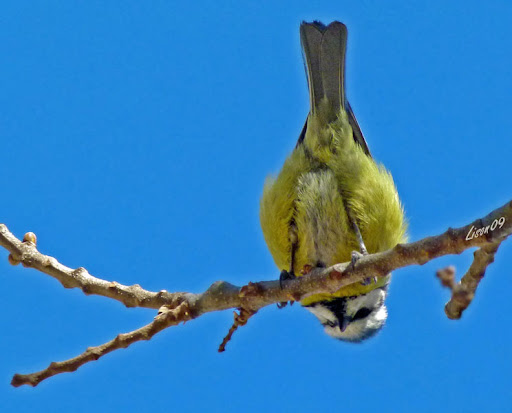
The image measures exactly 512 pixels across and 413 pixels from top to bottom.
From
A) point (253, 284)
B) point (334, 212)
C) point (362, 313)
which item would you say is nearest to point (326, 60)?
point (334, 212)

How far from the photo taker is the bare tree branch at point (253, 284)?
2025mm

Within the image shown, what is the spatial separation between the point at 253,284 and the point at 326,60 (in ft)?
7.17

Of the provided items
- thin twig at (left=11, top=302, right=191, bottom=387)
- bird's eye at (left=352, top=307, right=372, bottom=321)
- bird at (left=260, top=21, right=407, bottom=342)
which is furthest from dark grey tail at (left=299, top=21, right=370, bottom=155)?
thin twig at (left=11, top=302, right=191, bottom=387)

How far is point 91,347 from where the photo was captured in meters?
2.24

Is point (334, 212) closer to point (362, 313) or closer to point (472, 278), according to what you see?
point (362, 313)

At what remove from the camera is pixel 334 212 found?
3.65 meters

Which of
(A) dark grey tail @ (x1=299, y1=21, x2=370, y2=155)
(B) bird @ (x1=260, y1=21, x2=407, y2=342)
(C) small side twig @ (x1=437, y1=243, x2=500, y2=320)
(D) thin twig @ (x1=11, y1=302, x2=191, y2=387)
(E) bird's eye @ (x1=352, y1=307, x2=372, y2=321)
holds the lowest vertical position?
(C) small side twig @ (x1=437, y1=243, x2=500, y2=320)

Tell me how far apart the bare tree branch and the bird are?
0.74m

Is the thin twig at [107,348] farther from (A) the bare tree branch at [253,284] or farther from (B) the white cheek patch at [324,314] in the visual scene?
(B) the white cheek patch at [324,314]

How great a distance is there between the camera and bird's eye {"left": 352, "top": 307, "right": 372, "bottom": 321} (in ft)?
13.0

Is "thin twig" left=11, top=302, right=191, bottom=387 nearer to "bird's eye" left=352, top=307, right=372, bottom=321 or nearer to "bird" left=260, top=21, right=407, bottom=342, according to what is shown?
"bird" left=260, top=21, right=407, bottom=342

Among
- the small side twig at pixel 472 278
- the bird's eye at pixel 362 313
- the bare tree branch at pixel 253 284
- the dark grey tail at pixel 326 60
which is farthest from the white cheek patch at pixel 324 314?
the small side twig at pixel 472 278

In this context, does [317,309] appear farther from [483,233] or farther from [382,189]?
[483,233]

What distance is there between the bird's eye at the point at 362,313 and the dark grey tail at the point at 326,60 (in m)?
1.28
